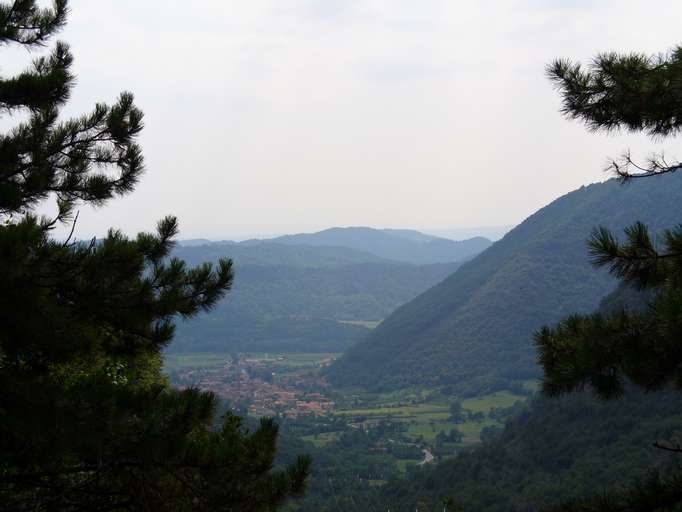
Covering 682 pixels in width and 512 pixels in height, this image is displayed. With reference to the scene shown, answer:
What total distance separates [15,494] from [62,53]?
3.60 metres

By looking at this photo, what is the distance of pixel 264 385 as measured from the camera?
251 ft

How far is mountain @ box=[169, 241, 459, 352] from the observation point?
108 m

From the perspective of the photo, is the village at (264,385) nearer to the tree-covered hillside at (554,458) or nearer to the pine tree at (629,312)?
the tree-covered hillside at (554,458)

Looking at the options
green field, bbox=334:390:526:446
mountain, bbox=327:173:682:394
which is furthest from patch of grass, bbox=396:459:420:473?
mountain, bbox=327:173:682:394

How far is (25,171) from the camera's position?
547cm

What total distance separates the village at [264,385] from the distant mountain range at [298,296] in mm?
12680

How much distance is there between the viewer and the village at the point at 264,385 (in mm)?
63000

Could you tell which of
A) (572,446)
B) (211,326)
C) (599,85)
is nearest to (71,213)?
(599,85)

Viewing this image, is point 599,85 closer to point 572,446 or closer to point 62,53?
point 62,53

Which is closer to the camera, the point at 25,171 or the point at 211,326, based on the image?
the point at 25,171

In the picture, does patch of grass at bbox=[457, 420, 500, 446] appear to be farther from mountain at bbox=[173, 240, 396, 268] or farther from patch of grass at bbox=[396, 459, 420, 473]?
mountain at bbox=[173, 240, 396, 268]

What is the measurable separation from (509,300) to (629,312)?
66594 mm

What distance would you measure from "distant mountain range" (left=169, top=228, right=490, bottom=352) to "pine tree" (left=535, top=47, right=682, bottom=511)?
94.7 m

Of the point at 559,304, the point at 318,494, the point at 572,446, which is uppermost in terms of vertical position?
the point at 559,304
